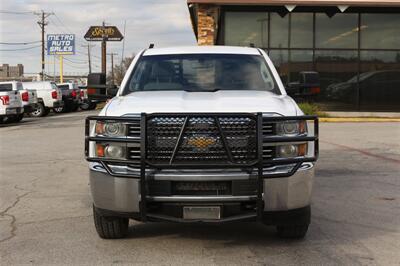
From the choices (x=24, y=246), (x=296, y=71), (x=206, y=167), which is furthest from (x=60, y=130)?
(x=206, y=167)

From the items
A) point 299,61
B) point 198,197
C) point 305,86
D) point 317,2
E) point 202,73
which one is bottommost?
point 198,197

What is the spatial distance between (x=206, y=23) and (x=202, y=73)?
48.9 feet

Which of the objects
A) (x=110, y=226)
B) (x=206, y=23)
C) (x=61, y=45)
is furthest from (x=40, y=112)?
(x=61, y=45)

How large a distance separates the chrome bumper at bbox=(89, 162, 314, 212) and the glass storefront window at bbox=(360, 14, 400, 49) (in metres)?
18.7

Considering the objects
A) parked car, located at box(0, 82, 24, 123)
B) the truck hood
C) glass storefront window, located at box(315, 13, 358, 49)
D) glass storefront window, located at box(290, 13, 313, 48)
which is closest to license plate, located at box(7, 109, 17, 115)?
parked car, located at box(0, 82, 24, 123)

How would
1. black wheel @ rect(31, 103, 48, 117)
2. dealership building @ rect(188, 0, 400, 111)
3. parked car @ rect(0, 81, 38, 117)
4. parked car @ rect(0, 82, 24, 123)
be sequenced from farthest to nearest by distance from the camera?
1. black wheel @ rect(31, 103, 48, 117)
2. parked car @ rect(0, 81, 38, 117)
3. dealership building @ rect(188, 0, 400, 111)
4. parked car @ rect(0, 82, 24, 123)

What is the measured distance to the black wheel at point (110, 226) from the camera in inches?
208

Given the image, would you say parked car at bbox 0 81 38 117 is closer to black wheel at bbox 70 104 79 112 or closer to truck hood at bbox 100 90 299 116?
black wheel at bbox 70 104 79 112

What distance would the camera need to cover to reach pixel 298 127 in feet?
15.9

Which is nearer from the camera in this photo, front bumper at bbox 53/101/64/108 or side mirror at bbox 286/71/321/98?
side mirror at bbox 286/71/321/98

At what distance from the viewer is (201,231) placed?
583 cm

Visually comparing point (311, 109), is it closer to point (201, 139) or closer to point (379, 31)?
point (379, 31)

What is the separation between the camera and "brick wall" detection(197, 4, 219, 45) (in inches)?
816

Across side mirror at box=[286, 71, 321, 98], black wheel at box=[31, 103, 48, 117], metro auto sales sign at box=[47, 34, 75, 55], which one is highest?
metro auto sales sign at box=[47, 34, 75, 55]
